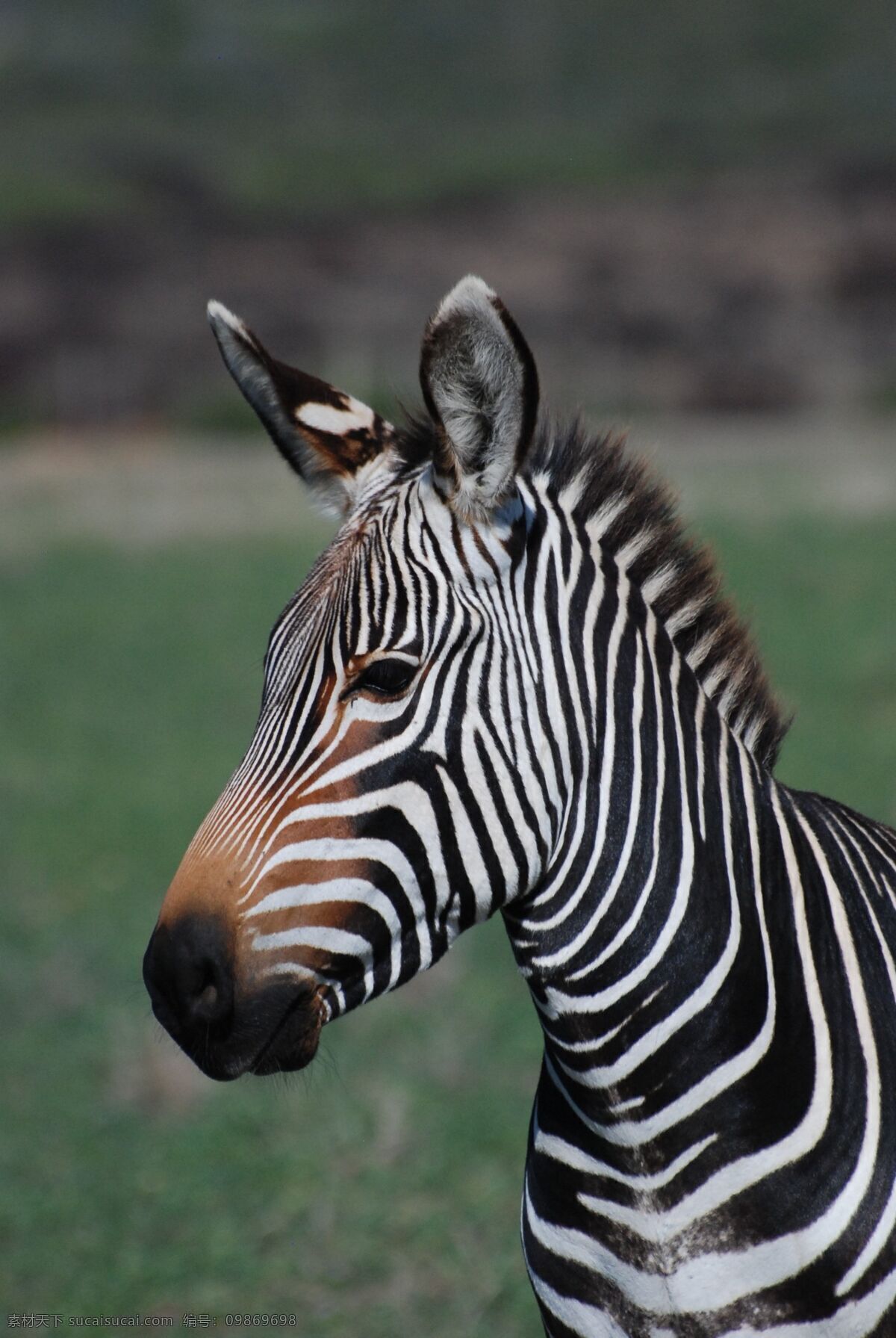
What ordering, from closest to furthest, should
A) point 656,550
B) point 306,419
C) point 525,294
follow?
point 656,550, point 306,419, point 525,294

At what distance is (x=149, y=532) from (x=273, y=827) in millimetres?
21938

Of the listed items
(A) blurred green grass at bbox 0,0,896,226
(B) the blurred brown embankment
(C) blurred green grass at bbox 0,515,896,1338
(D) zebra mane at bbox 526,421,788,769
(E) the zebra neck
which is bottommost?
(C) blurred green grass at bbox 0,515,896,1338

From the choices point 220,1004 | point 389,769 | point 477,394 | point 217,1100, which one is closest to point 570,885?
point 389,769

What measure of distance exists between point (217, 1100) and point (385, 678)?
185 inches

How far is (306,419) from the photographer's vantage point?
2686 millimetres

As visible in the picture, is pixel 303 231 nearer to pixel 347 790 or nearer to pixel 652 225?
pixel 652 225

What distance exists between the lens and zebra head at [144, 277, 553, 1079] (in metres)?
2.09

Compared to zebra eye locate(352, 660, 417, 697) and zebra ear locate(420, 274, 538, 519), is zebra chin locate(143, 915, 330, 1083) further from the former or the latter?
zebra ear locate(420, 274, 538, 519)

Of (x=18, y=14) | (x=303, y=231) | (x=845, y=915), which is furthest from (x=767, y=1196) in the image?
(x=18, y=14)

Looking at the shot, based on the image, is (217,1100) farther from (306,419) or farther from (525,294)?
(525,294)

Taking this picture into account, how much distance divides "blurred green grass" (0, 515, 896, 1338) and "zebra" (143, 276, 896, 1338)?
1.70ft

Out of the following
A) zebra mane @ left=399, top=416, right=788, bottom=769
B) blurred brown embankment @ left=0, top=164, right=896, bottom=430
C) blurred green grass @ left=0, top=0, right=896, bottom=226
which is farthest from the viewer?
blurred green grass @ left=0, top=0, right=896, bottom=226

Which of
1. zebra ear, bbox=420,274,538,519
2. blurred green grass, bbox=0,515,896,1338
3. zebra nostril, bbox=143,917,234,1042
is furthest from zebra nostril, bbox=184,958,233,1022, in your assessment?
zebra ear, bbox=420,274,538,519

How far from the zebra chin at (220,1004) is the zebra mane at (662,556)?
0.93m
